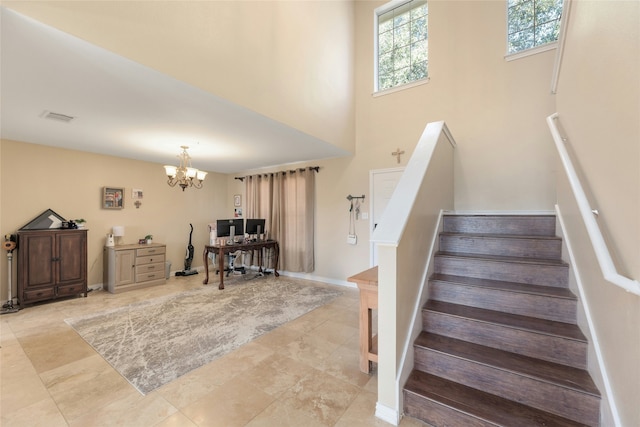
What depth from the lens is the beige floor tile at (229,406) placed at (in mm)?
1600

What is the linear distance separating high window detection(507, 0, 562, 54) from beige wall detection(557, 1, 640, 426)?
2284 mm

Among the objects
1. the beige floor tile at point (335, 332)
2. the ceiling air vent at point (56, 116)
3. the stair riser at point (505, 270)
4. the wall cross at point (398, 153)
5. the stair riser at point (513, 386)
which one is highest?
the ceiling air vent at point (56, 116)

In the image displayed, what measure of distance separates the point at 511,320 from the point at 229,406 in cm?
197

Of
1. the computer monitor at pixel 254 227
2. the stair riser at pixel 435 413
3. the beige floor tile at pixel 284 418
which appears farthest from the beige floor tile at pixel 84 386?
the computer monitor at pixel 254 227

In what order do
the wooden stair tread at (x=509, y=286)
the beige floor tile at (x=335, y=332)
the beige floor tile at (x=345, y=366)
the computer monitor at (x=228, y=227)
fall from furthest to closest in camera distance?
the computer monitor at (x=228, y=227)
the beige floor tile at (x=335, y=332)
the beige floor tile at (x=345, y=366)
the wooden stair tread at (x=509, y=286)

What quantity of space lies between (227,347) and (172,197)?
427 centimetres

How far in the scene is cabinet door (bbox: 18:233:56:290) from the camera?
3570mm

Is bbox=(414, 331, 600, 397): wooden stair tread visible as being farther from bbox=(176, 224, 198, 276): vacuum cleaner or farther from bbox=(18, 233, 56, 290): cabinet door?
bbox=(176, 224, 198, 276): vacuum cleaner

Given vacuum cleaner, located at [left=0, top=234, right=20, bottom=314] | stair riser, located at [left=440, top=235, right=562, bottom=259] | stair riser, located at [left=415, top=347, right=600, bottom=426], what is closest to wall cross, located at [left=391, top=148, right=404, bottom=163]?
stair riser, located at [left=440, top=235, right=562, bottom=259]

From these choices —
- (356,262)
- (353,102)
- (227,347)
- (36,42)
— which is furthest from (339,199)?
(36,42)

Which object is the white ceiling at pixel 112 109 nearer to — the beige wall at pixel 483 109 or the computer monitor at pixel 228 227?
the computer monitor at pixel 228 227

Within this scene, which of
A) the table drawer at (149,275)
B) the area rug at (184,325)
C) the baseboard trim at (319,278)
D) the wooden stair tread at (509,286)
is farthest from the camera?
the baseboard trim at (319,278)

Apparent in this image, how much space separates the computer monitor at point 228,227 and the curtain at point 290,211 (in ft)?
2.10

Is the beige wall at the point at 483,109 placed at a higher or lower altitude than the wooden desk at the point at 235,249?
higher
